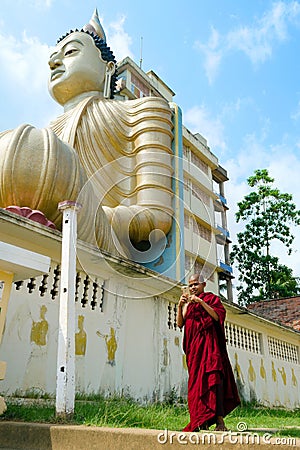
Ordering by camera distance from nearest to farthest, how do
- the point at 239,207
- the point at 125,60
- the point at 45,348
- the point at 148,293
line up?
1. the point at 45,348
2. the point at 148,293
3. the point at 125,60
4. the point at 239,207

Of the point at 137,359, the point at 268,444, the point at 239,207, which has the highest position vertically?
the point at 239,207

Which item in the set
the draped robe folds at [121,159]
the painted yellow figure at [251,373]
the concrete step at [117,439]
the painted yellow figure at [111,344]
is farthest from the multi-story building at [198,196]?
the concrete step at [117,439]

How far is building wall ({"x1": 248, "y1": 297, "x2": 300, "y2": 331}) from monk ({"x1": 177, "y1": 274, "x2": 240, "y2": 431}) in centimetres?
888

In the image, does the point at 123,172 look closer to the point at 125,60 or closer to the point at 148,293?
the point at 148,293

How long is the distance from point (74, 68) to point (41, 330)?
8.55 m

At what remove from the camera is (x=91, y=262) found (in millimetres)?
5594

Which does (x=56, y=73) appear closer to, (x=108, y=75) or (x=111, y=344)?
(x=108, y=75)

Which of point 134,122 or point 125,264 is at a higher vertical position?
point 134,122

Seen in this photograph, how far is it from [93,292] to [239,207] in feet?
54.1

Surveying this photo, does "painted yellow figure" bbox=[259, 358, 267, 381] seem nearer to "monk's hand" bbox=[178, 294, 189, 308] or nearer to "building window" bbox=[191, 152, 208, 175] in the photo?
"monk's hand" bbox=[178, 294, 189, 308]

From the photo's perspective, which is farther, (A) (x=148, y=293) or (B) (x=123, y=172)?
(B) (x=123, y=172)

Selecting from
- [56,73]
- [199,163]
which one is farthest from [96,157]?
[199,163]

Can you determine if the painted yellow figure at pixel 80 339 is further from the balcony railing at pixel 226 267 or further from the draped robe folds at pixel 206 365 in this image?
the balcony railing at pixel 226 267

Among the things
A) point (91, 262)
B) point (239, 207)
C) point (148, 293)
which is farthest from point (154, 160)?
point (239, 207)
